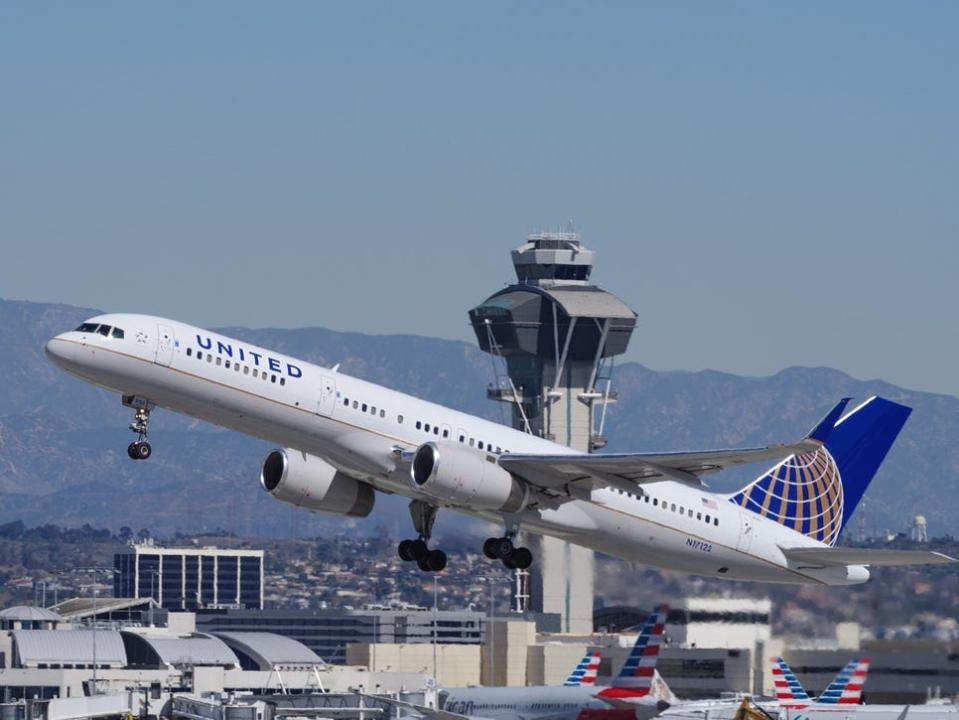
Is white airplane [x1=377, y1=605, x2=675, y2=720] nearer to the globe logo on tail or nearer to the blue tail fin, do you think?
the globe logo on tail

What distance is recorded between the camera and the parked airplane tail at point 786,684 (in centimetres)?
6100

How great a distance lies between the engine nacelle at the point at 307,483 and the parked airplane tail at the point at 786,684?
12.7m

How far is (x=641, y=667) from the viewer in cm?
6106

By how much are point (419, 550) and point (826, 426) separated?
38.9 feet

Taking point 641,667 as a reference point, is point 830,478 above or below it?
above

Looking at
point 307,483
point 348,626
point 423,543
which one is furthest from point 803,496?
point 348,626

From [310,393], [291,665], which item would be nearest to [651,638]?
[310,393]

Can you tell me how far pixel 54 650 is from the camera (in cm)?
12369

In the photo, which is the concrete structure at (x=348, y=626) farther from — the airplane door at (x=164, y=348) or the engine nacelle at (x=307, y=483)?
the airplane door at (x=164, y=348)

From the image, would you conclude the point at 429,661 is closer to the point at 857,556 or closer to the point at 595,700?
the point at 595,700

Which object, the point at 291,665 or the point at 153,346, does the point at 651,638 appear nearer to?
the point at 153,346

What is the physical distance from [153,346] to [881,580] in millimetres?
22944

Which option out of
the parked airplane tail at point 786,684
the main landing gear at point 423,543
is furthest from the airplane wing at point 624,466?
the parked airplane tail at point 786,684

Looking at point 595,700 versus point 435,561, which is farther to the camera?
point 595,700
